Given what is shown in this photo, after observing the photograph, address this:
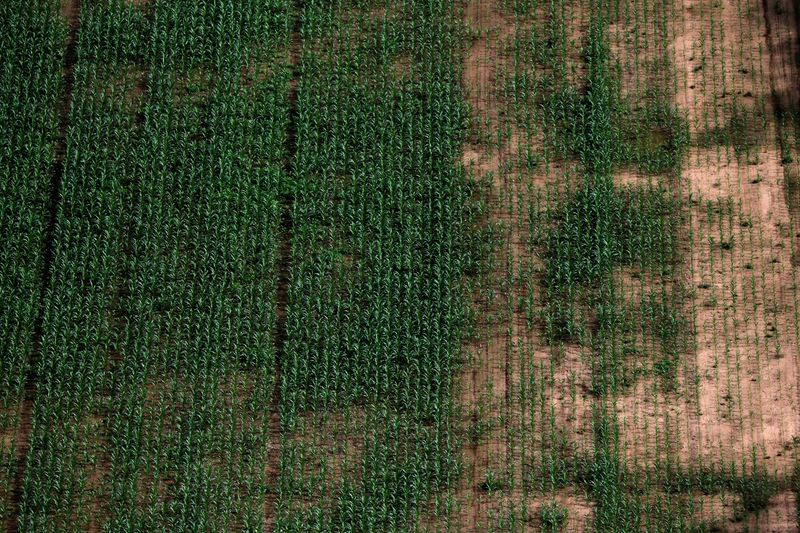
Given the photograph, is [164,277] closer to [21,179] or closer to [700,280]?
[21,179]

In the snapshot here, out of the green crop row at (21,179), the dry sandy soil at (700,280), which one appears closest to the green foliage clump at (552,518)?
the dry sandy soil at (700,280)

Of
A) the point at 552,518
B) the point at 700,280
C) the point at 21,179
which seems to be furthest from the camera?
the point at 21,179

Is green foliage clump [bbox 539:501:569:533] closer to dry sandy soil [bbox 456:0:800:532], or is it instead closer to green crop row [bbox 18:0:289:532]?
dry sandy soil [bbox 456:0:800:532]

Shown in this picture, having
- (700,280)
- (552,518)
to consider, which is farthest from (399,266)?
(700,280)

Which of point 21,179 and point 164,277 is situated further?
point 21,179

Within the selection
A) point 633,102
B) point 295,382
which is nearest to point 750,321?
point 633,102

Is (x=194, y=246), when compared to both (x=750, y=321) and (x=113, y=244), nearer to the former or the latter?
(x=113, y=244)

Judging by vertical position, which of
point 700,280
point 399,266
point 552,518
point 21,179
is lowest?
point 552,518

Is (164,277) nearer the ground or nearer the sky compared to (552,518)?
nearer the sky

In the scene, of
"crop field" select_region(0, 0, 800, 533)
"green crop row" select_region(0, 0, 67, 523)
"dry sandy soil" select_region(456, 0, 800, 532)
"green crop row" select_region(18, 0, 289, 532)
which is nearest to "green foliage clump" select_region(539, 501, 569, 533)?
"crop field" select_region(0, 0, 800, 533)

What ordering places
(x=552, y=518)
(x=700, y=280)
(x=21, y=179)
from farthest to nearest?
(x=21, y=179), (x=700, y=280), (x=552, y=518)
